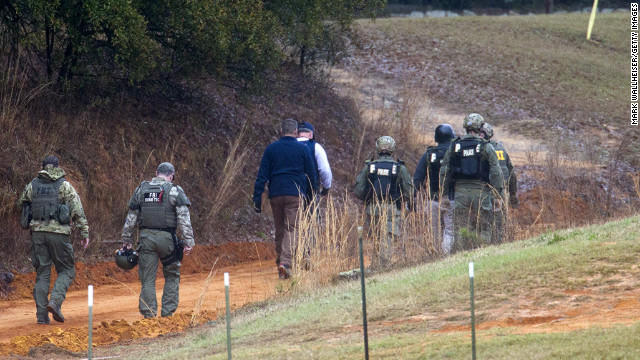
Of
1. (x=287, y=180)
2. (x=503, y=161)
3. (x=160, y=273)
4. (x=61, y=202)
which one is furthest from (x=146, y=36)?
(x=503, y=161)

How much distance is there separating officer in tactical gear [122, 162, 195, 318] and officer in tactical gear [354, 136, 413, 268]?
288 cm

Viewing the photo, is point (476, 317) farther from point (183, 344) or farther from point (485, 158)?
point (485, 158)

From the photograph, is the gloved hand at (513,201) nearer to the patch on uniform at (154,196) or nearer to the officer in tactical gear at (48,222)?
the patch on uniform at (154,196)

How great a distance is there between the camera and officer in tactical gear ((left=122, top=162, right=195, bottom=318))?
10.6 metres

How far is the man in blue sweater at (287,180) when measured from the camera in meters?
12.8

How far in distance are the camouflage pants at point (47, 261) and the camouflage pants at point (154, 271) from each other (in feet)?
3.66

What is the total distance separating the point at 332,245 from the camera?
1170 cm

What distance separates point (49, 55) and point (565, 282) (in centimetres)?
1131

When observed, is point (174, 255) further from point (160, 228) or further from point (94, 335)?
point (94, 335)

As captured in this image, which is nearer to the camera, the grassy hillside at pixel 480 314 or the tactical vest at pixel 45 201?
the grassy hillside at pixel 480 314

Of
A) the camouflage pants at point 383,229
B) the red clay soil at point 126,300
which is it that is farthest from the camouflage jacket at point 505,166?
the red clay soil at point 126,300

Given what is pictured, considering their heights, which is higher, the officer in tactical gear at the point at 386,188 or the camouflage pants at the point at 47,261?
the officer in tactical gear at the point at 386,188

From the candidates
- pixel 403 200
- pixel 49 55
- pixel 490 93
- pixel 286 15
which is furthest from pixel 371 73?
pixel 403 200

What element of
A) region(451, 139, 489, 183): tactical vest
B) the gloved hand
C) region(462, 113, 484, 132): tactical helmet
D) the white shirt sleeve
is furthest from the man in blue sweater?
the gloved hand
